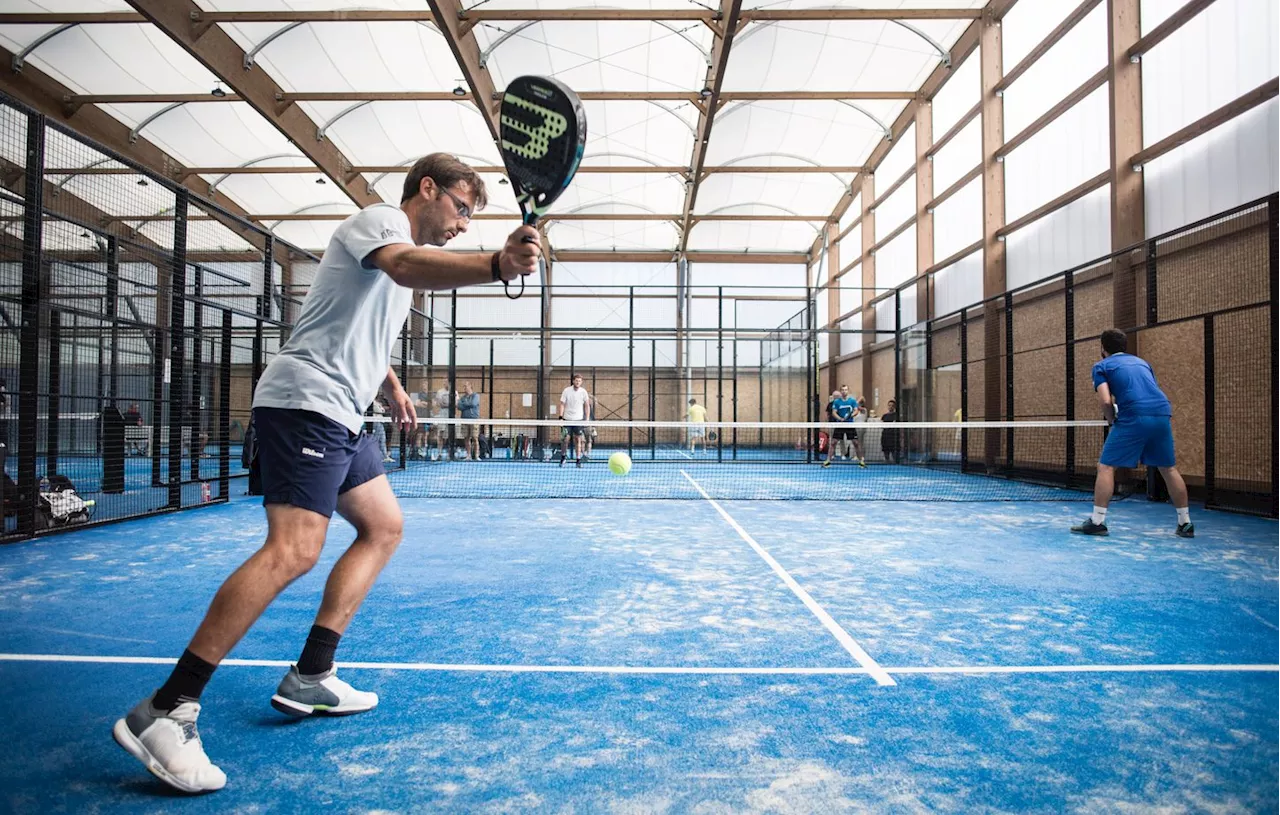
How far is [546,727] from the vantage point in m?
2.16

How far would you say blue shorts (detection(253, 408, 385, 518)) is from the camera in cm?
194

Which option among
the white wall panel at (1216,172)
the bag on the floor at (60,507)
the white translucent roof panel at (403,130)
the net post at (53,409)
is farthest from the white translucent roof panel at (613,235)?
the bag on the floor at (60,507)

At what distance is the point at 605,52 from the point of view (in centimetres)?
1402

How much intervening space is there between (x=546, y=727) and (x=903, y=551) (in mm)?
3619

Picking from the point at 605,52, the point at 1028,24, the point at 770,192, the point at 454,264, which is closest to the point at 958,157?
the point at 1028,24

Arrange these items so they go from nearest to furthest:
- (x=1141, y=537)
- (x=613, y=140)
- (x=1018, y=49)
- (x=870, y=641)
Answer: (x=870, y=641)
(x=1141, y=537)
(x=1018, y=49)
(x=613, y=140)

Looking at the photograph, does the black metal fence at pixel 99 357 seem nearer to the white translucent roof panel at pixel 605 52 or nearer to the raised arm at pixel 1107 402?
the raised arm at pixel 1107 402

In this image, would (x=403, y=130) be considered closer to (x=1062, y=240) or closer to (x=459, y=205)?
(x=1062, y=240)

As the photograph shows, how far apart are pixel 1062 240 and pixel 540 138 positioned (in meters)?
11.8

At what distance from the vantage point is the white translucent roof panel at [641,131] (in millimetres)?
15977

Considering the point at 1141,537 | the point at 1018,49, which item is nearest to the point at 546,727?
the point at 1141,537

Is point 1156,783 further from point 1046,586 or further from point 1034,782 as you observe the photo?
point 1046,586

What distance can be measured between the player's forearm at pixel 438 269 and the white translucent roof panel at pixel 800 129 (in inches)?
614

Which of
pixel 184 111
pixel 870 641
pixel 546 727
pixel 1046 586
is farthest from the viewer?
pixel 184 111
